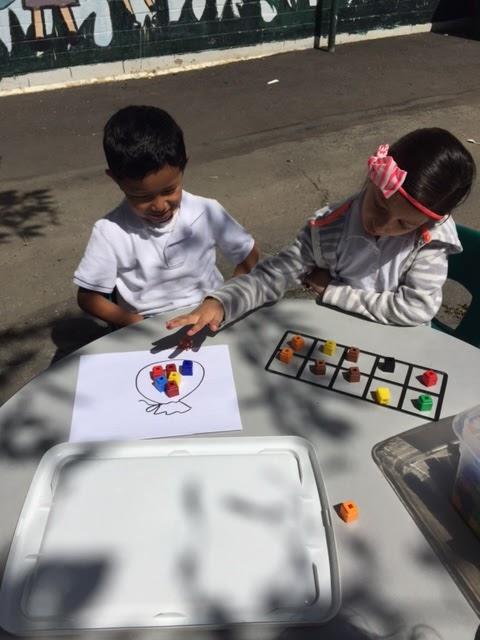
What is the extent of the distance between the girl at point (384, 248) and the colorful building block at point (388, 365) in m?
0.18

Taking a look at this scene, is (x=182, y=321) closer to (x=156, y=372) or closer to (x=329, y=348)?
(x=156, y=372)

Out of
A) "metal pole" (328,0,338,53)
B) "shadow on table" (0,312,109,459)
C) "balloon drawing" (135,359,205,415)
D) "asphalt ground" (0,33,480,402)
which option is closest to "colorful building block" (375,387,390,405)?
"balloon drawing" (135,359,205,415)

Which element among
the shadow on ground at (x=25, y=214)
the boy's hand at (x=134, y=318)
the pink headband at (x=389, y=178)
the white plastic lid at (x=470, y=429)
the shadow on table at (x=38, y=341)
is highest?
the pink headband at (x=389, y=178)

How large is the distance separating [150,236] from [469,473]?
120cm

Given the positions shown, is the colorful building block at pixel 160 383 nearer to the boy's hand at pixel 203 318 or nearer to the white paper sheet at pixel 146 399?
the white paper sheet at pixel 146 399

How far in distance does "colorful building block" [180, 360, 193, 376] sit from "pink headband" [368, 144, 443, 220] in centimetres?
62

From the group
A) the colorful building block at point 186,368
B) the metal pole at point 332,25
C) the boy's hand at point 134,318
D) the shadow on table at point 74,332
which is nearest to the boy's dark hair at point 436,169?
the colorful building block at point 186,368

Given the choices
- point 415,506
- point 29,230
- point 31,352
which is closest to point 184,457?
point 415,506

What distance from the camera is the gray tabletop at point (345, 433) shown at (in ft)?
2.97

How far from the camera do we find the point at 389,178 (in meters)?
1.41

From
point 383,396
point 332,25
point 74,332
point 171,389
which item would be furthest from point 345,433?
point 332,25

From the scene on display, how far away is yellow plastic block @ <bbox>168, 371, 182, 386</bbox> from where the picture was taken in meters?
1.36

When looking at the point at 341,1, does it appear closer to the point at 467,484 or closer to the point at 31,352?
the point at 31,352

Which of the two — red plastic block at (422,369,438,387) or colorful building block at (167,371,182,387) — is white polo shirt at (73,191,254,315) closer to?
colorful building block at (167,371,182,387)
